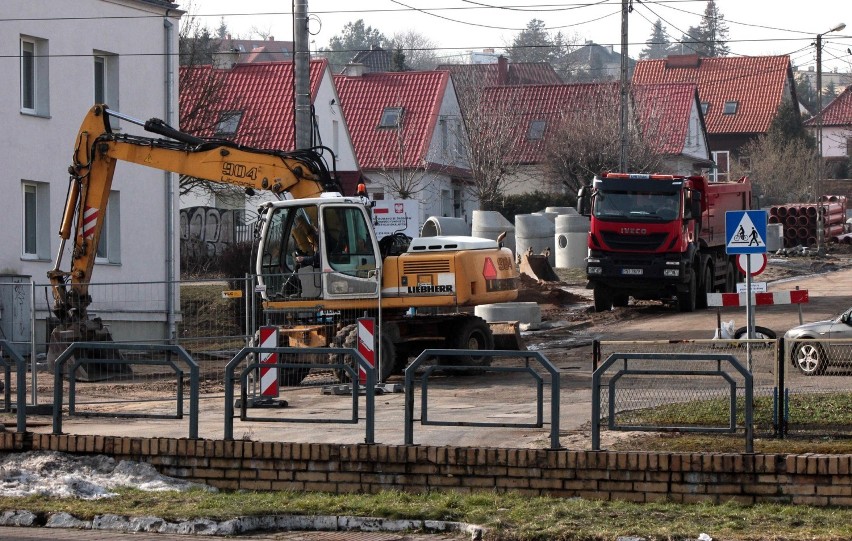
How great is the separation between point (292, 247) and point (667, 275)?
11.9 metres

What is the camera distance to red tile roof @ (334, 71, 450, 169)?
192 ft

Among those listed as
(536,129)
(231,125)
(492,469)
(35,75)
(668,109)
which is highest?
(668,109)

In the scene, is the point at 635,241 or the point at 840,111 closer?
the point at 635,241

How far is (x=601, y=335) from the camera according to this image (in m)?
27.8

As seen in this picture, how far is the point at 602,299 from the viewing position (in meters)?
32.0

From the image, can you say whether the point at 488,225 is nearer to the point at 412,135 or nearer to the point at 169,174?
the point at 169,174

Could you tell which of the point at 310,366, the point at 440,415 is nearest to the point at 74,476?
the point at 310,366

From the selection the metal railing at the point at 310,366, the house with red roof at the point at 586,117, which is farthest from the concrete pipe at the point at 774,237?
the metal railing at the point at 310,366

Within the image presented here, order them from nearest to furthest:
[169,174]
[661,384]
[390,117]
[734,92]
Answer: [661,384], [169,174], [390,117], [734,92]

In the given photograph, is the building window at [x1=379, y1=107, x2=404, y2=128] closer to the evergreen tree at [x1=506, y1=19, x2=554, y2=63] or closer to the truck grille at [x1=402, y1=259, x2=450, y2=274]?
the truck grille at [x1=402, y1=259, x2=450, y2=274]

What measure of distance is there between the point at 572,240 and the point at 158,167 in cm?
2426

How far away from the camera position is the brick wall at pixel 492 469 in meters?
10.8

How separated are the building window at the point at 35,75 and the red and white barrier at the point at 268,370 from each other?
48.7 ft

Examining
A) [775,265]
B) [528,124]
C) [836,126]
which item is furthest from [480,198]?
[836,126]
